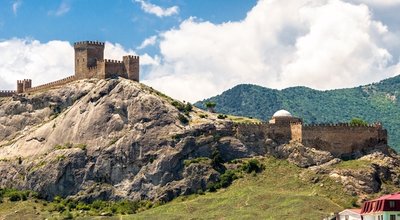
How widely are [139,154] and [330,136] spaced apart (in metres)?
34.3

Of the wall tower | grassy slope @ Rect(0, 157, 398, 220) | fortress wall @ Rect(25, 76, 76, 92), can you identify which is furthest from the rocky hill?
fortress wall @ Rect(25, 76, 76, 92)

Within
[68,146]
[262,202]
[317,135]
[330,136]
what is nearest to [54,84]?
[68,146]

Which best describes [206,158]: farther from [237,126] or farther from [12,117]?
[12,117]

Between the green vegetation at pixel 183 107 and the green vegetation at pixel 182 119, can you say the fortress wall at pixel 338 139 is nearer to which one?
the green vegetation at pixel 182 119

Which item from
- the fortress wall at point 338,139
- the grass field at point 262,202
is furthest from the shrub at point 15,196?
the fortress wall at point 338,139

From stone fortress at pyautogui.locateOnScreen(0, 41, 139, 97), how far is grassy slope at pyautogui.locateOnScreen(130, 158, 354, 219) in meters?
A: 38.2

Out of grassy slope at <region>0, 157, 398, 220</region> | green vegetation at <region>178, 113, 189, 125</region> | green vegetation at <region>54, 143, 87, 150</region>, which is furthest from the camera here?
green vegetation at <region>54, 143, 87, 150</region>

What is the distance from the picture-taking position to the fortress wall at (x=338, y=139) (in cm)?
15775

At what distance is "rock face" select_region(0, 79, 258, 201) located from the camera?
160250 mm

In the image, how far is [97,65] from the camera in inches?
7259

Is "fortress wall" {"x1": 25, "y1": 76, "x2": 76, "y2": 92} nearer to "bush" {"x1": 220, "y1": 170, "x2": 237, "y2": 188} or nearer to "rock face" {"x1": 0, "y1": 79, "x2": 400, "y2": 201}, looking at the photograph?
"rock face" {"x1": 0, "y1": 79, "x2": 400, "y2": 201}

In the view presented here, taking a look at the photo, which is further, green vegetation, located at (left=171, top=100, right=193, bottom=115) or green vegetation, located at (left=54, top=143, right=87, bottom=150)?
green vegetation, located at (left=171, top=100, right=193, bottom=115)

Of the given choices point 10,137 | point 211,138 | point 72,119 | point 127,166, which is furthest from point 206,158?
point 10,137

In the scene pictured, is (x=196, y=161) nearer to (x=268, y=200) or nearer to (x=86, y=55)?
(x=268, y=200)
